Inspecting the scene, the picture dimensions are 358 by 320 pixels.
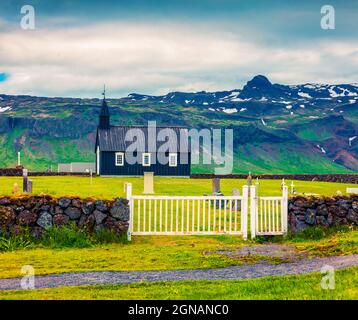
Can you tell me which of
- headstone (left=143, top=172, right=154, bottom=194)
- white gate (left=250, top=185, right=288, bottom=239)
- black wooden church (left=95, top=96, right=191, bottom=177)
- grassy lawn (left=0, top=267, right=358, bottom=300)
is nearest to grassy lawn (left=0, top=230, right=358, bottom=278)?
white gate (left=250, top=185, right=288, bottom=239)

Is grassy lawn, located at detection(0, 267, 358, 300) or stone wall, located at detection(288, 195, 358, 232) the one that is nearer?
grassy lawn, located at detection(0, 267, 358, 300)

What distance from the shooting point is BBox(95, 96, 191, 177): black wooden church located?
90.0m

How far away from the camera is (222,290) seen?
11.8 m

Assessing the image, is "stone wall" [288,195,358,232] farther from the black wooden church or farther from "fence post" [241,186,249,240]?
the black wooden church

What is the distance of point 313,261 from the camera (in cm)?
1535

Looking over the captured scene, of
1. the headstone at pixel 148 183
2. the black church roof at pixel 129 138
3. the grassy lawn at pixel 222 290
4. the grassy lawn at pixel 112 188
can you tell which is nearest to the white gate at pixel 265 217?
the grassy lawn at pixel 222 290

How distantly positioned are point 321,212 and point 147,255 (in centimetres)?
720

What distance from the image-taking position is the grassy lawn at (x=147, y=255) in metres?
15.2

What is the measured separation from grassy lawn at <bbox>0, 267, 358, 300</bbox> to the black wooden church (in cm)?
7679

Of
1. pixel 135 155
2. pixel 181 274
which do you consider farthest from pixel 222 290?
pixel 135 155

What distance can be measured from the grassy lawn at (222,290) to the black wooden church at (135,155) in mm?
76789

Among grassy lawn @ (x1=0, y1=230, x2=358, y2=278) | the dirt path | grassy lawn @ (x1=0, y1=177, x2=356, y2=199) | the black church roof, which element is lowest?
grassy lawn @ (x1=0, y1=177, x2=356, y2=199)
